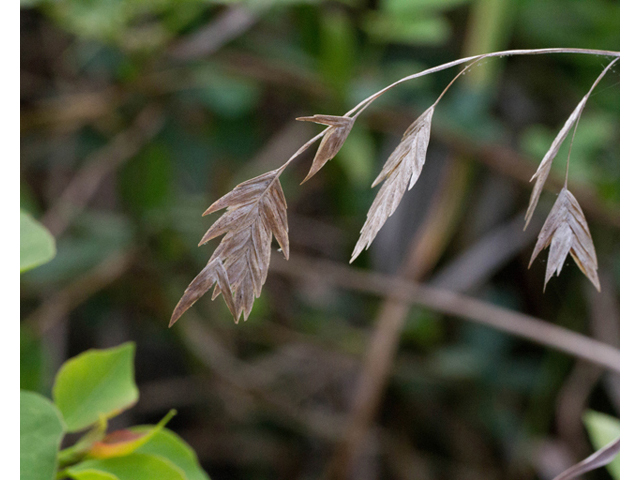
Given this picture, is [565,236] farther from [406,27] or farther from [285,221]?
[406,27]

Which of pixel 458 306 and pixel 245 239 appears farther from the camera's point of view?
pixel 458 306

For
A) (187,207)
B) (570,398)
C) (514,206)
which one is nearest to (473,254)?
(514,206)

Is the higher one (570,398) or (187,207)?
(187,207)

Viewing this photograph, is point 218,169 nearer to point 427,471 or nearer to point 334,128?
point 427,471

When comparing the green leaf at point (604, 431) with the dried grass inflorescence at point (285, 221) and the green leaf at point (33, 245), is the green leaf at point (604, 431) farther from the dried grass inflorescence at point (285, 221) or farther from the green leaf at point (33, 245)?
the green leaf at point (33, 245)

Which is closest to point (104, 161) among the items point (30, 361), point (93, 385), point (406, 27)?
point (30, 361)
